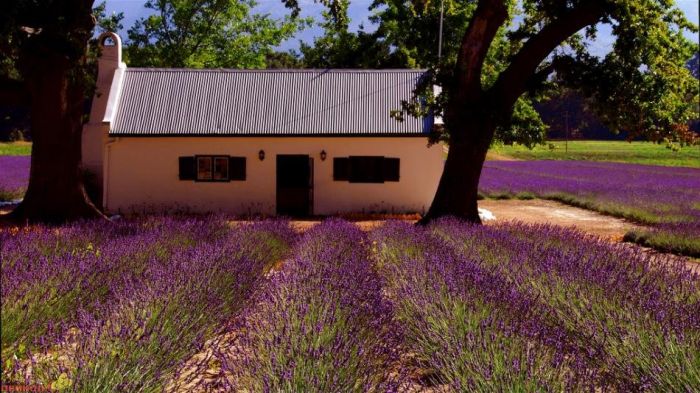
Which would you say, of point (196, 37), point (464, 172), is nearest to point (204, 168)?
point (464, 172)

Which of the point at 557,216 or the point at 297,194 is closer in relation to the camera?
the point at 557,216

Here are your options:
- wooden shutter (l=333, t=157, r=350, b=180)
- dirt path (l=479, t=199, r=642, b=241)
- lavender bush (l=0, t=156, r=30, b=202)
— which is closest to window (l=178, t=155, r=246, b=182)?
wooden shutter (l=333, t=157, r=350, b=180)

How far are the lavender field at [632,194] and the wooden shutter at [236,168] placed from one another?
9863mm

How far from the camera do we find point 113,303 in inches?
218

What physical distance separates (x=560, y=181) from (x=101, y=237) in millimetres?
23318

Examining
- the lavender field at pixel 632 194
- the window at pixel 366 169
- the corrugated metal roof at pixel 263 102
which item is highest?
the corrugated metal roof at pixel 263 102

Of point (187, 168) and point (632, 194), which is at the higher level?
point (187, 168)

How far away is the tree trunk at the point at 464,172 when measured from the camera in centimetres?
1475

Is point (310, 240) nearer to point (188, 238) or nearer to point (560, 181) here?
point (188, 238)

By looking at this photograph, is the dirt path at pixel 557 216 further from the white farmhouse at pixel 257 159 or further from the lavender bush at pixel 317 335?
the lavender bush at pixel 317 335

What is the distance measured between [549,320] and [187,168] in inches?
582

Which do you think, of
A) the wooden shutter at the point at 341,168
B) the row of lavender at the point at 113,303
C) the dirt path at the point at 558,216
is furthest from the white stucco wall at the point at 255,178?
the row of lavender at the point at 113,303

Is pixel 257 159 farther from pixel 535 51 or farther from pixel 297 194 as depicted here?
pixel 535 51

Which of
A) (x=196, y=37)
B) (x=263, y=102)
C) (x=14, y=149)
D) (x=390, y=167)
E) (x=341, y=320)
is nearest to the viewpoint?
(x=341, y=320)
